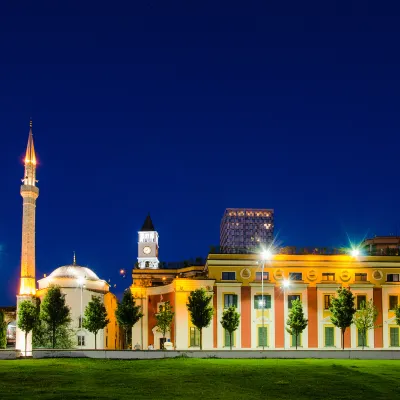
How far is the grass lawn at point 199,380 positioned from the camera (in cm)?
2964

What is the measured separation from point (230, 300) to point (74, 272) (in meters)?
22.9

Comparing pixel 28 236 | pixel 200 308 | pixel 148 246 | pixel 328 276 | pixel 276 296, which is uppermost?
pixel 148 246

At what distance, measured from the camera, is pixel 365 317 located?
6331 centimetres

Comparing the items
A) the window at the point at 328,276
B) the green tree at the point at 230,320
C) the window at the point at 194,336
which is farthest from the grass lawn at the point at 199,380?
the window at the point at 328,276

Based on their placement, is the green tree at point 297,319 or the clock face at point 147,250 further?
the clock face at point 147,250

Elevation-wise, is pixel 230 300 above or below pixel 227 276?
below

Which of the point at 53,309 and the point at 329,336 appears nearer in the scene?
the point at 53,309

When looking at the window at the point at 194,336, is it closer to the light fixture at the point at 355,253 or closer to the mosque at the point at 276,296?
the mosque at the point at 276,296

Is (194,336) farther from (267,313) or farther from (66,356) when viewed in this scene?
(66,356)

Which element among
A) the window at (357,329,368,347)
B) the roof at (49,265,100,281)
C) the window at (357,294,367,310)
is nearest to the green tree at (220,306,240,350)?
the window at (357,294,367,310)

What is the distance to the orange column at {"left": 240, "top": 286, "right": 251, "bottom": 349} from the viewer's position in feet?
220

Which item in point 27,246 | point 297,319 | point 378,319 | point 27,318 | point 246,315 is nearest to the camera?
point 27,318

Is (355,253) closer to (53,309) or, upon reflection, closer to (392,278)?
(392,278)

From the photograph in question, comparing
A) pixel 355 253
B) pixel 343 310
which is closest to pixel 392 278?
pixel 355 253
